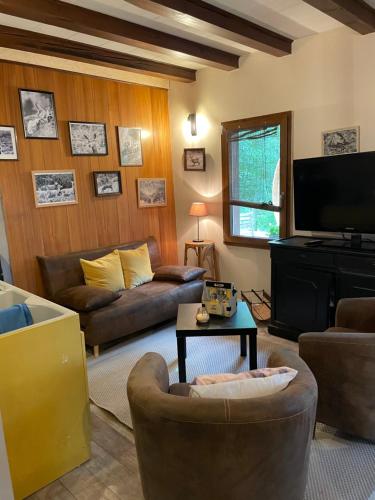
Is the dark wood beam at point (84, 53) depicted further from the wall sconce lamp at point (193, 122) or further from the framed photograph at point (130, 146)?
the framed photograph at point (130, 146)

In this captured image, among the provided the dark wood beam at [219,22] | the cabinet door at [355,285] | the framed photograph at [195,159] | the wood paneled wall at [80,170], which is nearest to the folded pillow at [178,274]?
the wood paneled wall at [80,170]

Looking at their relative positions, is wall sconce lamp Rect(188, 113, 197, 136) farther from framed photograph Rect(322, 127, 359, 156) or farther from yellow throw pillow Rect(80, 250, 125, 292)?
yellow throw pillow Rect(80, 250, 125, 292)

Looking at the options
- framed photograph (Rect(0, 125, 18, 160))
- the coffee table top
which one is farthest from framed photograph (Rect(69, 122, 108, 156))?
the coffee table top

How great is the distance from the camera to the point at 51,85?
3.63 meters

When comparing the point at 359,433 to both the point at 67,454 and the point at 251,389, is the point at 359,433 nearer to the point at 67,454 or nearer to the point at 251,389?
the point at 251,389

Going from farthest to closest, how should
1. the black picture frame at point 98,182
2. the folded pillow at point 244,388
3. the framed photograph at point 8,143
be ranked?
the black picture frame at point 98,182 → the framed photograph at point 8,143 → the folded pillow at point 244,388

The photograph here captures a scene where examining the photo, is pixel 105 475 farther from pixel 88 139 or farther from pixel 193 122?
pixel 193 122

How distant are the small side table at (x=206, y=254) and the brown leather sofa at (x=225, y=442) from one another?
10.3 ft

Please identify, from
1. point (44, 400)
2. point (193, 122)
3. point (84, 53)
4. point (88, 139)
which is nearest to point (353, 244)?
point (193, 122)

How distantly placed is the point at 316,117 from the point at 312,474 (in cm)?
291

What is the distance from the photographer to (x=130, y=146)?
435 centimetres

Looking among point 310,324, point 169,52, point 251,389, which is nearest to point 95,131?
point 169,52

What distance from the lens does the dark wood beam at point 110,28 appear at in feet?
8.21

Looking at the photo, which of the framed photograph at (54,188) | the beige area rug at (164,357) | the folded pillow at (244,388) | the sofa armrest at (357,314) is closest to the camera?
the folded pillow at (244,388)
